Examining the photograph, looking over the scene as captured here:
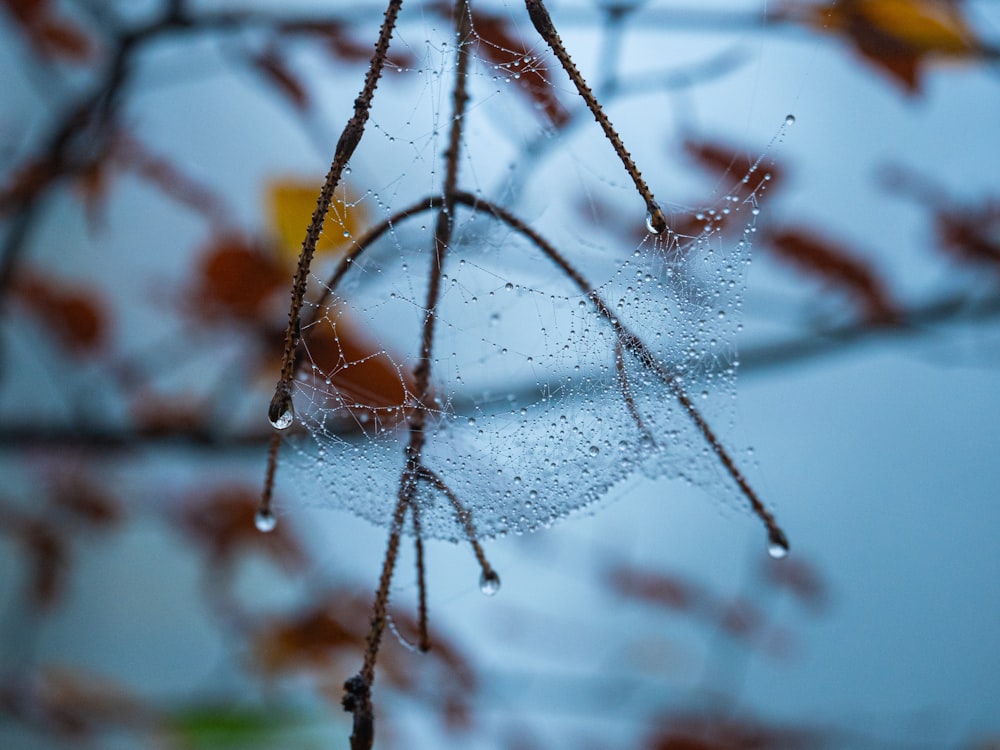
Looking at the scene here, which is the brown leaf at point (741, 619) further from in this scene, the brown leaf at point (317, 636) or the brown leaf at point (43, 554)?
the brown leaf at point (43, 554)

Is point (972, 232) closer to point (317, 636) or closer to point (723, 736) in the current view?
point (723, 736)

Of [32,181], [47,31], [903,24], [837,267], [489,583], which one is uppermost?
[47,31]

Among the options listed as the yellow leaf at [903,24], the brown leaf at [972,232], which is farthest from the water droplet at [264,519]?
the brown leaf at [972,232]

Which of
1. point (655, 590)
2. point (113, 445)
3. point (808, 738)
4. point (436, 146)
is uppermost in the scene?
point (655, 590)

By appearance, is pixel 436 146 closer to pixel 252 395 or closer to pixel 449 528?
pixel 449 528

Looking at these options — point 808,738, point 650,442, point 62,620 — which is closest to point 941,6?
point 650,442

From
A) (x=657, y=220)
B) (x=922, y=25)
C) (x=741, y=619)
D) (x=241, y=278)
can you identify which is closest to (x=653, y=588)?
(x=741, y=619)

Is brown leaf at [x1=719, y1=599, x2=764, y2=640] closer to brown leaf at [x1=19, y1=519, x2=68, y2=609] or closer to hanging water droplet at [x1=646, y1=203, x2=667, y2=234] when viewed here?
brown leaf at [x1=19, y1=519, x2=68, y2=609]
